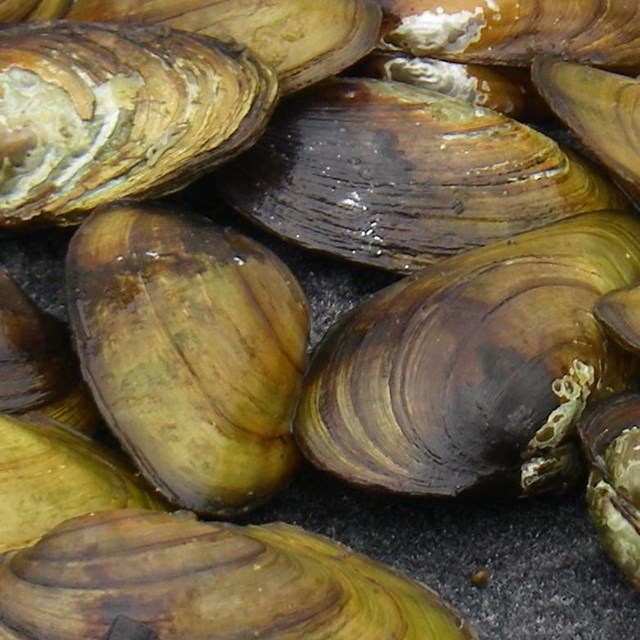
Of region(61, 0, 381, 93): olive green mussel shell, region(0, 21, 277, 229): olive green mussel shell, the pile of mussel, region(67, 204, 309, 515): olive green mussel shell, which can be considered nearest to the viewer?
the pile of mussel

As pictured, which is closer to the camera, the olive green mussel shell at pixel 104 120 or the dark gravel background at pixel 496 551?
the dark gravel background at pixel 496 551

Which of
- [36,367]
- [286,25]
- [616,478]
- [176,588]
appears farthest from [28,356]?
[616,478]

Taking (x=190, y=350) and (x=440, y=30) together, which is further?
(x=440, y=30)

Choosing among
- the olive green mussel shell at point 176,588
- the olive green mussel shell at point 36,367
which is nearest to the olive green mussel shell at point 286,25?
the olive green mussel shell at point 36,367

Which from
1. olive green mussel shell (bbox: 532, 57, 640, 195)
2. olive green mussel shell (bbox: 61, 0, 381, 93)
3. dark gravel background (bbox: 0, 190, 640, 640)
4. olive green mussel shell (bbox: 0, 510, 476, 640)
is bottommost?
dark gravel background (bbox: 0, 190, 640, 640)

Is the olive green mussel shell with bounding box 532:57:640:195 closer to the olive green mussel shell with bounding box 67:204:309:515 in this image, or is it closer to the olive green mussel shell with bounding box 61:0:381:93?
the olive green mussel shell with bounding box 61:0:381:93

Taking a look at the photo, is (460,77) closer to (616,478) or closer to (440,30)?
(440,30)

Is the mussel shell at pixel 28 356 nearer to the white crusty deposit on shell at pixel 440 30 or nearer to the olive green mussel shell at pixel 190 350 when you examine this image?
the olive green mussel shell at pixel 190 350

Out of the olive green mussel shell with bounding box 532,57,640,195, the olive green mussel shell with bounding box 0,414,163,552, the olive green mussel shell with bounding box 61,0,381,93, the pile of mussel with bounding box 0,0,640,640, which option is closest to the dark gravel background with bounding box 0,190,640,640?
the pile of mussel with bounding box 0,0,640,640
